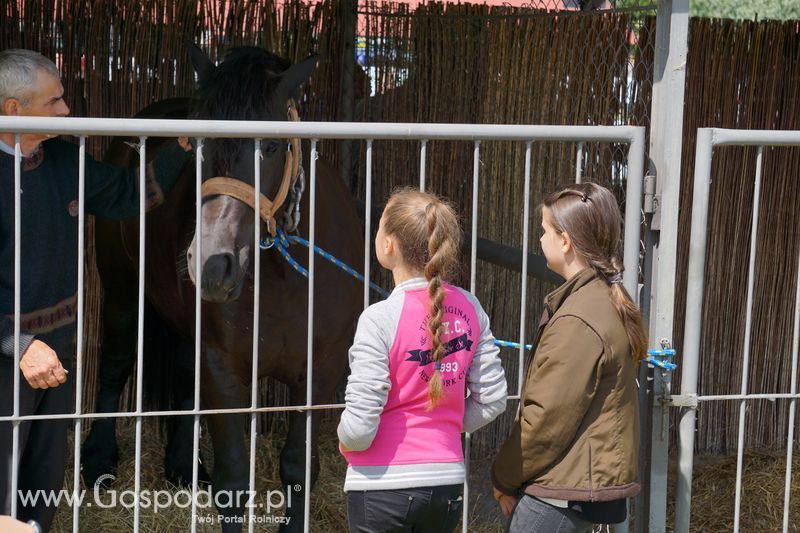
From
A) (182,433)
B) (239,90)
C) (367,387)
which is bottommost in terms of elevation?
(182,433)

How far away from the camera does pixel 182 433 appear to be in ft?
16.3

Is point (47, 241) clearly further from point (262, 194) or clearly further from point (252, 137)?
point (252, 137)

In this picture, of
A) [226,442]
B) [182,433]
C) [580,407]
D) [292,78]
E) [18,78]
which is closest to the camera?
[580,407]

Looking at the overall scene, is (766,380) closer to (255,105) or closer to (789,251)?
(789,251)

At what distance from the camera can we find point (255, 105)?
327 cm

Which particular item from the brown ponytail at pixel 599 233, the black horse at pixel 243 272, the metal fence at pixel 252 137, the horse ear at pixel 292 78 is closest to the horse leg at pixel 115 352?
the black horse at pixel 243 272

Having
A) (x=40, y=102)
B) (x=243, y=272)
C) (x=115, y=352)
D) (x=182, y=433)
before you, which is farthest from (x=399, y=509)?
(x=115, y=352)

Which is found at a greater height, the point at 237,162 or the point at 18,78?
the point at 18,78

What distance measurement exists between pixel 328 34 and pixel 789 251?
2.99 m

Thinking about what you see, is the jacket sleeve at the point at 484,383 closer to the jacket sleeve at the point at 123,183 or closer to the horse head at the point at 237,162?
the horse head at the point at 237,162

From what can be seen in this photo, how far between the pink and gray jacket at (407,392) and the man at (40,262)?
0.96 metres

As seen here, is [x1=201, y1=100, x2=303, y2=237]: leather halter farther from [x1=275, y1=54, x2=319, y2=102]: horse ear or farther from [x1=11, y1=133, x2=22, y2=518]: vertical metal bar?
[x1=11, y1=133, x2=22, y2=518]: vertical metal bar

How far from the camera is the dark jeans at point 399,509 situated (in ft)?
7.69

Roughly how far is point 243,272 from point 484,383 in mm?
920
